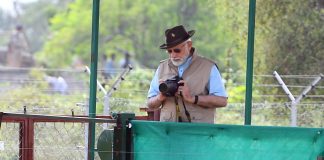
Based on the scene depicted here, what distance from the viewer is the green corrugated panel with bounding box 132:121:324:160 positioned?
5902 millimetres

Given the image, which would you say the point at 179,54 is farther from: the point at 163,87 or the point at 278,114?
the point at 278,114

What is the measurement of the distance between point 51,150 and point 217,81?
6.21ft

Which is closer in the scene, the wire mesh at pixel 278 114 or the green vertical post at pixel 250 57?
the green vertical post at pixel 250 57

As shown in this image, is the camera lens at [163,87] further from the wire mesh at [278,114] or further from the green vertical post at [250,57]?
the wire mesh at [278,114]

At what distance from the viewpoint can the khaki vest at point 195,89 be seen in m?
6.85

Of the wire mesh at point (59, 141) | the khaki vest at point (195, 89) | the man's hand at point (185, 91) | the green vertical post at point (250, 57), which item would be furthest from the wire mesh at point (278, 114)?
the man's hand at point (185, 91)

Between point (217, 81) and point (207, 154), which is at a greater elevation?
point (217, 81)

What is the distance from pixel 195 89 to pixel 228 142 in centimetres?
99

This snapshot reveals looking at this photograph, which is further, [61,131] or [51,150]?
[61,131]

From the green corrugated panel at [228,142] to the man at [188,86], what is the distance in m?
0.73

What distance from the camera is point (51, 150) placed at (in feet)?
26.2

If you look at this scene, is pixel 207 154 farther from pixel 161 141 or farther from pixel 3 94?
pixel 3 94

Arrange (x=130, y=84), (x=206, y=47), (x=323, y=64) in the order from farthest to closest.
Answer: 1. (x=206, y=47)
2. (x=130, y=84)
3. (x=323, y=64)

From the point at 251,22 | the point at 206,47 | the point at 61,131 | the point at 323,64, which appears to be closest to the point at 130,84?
the point at 323,64
